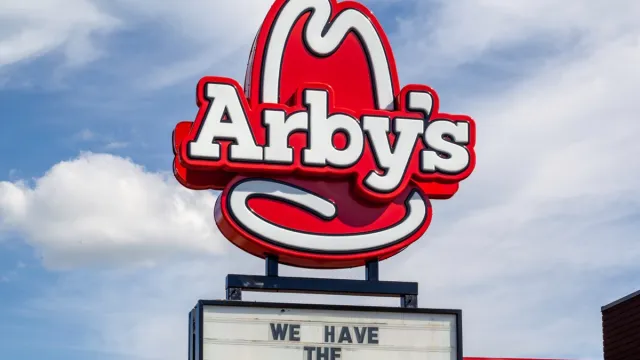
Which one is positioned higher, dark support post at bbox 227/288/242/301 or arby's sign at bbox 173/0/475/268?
arby's sign at bbox 173/0/475/268

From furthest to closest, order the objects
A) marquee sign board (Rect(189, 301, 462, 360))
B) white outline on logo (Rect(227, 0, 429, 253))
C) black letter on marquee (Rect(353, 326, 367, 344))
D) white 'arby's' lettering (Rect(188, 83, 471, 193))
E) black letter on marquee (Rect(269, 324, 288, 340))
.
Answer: white 'arby's' lettering (Rect(188, 83, 471, 193))
white outline on logo (Rect(227, 0, 429, 253))
black letter on marquee (Rect(353, 326, 367, 344))
black letter on marquee (Rect(269, 324, 288, 340))
marquee sign board (Rect(189, 301, 462, 360))

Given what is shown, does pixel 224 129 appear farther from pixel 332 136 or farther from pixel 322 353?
pixel 322 353

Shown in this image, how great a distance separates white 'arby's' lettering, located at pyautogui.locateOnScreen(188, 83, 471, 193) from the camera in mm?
18406

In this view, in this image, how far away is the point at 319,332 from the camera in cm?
1786

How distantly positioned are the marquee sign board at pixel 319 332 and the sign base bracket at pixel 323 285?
15.0 inches

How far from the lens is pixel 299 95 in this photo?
18.9m

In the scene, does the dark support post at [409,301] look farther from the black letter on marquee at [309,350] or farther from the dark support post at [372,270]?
the black letter on marquee at [309,350]

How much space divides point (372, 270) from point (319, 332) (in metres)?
1.48

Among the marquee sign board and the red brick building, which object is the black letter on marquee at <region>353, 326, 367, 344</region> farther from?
the red brick building

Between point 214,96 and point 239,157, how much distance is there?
3.47 ft

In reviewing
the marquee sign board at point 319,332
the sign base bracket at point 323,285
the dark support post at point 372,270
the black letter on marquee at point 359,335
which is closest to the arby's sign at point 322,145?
the dark support post at point 372,270

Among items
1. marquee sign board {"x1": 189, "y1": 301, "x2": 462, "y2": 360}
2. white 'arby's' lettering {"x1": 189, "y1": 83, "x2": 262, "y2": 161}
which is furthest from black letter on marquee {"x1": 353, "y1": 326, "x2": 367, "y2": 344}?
white 'arby's' lettering {"x1": 189, "y1": 83, "x2": 262, "y2": 161}

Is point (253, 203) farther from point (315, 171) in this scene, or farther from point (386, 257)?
point (386, 257)

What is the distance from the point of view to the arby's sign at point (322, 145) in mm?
18328
